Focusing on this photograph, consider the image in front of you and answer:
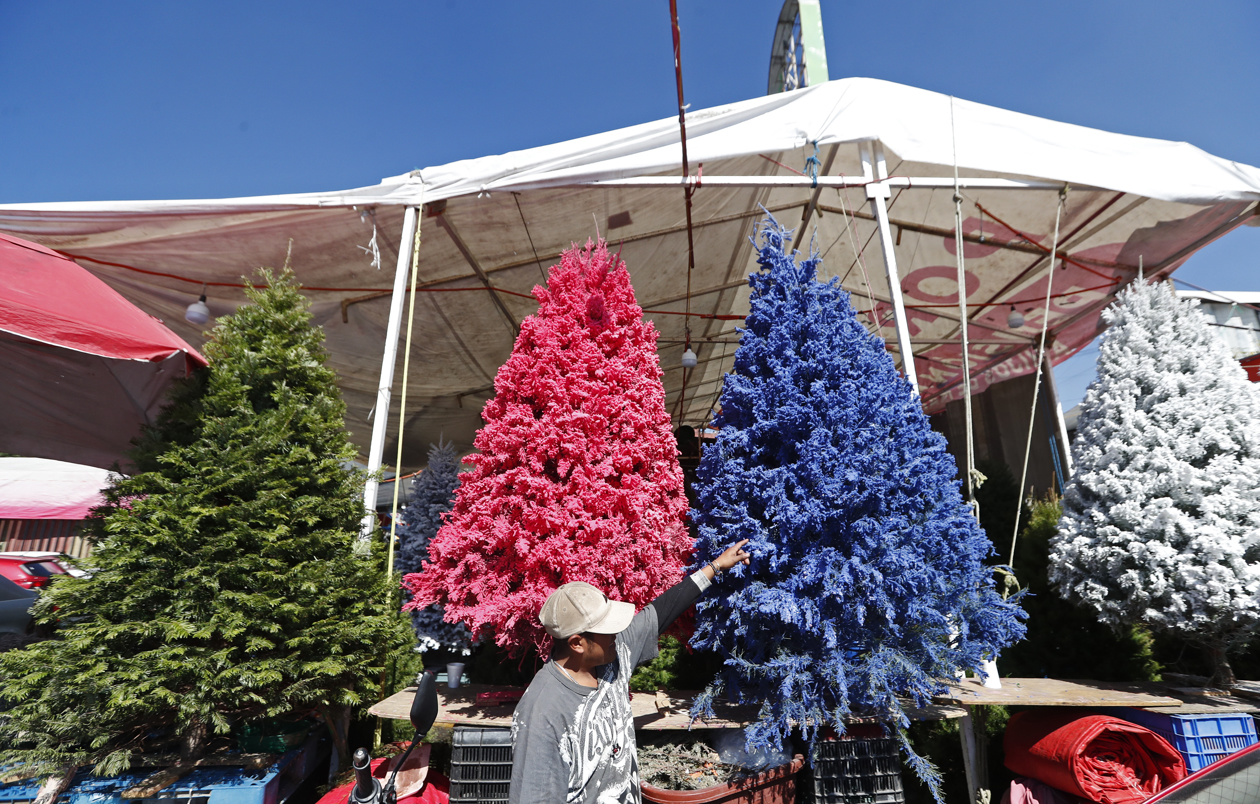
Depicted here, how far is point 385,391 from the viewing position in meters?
4.09

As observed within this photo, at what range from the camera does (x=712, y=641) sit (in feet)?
9.89

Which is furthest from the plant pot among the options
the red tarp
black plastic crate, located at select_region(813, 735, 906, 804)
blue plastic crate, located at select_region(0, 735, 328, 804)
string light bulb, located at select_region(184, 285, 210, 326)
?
string light bulb, located at select_region(184, 285, 210, 326)

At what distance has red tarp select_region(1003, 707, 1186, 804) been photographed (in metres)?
2.98

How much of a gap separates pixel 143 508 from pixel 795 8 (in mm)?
6827

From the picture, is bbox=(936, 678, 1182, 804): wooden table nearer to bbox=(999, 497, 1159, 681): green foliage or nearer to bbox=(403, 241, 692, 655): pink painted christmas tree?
bbox=(999, 497, 1159, 681): green foliage

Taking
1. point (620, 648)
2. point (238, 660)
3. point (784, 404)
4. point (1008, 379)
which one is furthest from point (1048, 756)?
point (1008, 379)

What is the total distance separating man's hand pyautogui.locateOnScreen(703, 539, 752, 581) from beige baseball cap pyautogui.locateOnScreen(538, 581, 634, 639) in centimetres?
78

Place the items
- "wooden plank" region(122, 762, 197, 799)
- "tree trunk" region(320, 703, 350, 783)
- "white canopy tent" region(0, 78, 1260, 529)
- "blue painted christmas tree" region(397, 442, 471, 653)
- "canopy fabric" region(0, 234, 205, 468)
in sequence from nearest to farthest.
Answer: "canopy fabric" region(0, 234, 205, 468) → "wooden plank" region(122, 762, 197, 799) → "tree trunk" region(320, 703, 350, 783) → "white canopy tent" region(0, 78, 1260, 529) → "blue painted christmas tree" region(397, 442, 471, 653)

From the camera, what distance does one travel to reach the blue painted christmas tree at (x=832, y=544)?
8.88 feet

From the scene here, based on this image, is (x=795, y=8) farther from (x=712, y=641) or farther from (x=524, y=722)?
(x=524, y=722)

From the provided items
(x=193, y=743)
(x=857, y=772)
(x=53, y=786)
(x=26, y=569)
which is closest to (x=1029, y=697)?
(x=857, y=772)

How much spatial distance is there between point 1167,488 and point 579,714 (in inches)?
153

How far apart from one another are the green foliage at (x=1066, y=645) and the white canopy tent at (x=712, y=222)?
8.35ft

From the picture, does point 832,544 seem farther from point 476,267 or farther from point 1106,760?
point 476,267
